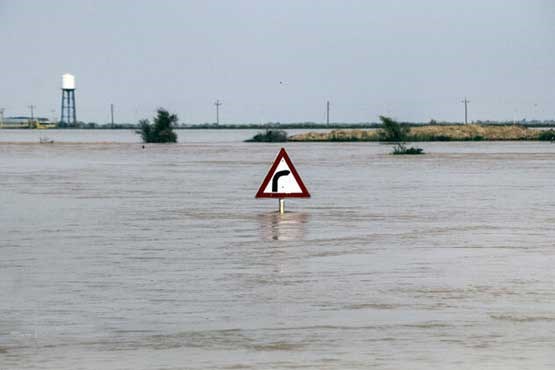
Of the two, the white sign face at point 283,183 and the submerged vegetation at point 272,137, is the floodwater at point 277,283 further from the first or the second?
the submerged vegetation at point 272,137

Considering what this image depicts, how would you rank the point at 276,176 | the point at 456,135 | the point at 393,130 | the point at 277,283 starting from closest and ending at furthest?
the point at 277,283
the point at 276,176
the point at 393,130
the point at 456,135

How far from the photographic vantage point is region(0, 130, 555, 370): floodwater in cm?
1027

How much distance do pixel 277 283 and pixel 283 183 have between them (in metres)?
10.6

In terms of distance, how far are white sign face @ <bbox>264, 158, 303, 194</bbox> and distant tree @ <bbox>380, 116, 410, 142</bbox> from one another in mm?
75434

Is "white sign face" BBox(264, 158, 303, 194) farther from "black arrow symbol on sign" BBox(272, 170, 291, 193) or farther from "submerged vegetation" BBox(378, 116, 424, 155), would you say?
"submerged vegetation" BBox(378, 116, 424, 155)

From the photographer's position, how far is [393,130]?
10506 centimetres

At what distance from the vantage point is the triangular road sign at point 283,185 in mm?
25000

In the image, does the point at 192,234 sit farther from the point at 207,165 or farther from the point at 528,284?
the point at 207,165

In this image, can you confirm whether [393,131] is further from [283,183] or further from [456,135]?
[283,183]

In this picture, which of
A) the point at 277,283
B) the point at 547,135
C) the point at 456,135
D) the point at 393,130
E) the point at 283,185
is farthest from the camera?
the point at 456,135

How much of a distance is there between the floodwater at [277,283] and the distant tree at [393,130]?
69525 mm

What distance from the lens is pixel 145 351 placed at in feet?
33.7

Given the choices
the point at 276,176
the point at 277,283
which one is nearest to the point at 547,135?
the point at 276,176

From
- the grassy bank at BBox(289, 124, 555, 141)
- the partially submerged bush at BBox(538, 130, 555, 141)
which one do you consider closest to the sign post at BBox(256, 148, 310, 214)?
the grassy bank at BBox(289, 124, 555, 141)
